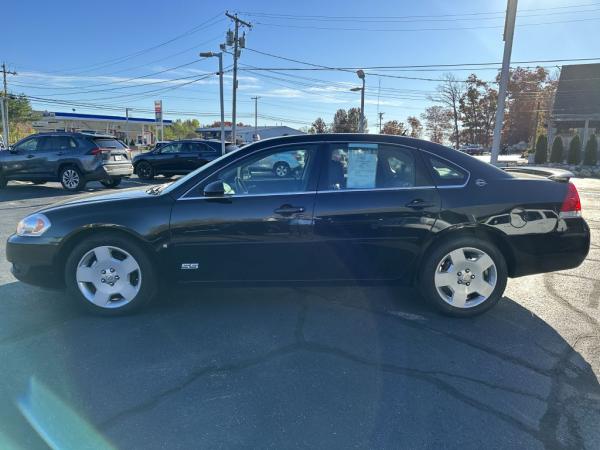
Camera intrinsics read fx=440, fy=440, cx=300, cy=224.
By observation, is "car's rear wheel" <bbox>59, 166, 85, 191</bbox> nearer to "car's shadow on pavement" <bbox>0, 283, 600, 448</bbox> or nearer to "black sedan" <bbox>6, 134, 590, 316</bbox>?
"car's shadow on pavement" <bbox>0, 283, 600, 448</bbox>

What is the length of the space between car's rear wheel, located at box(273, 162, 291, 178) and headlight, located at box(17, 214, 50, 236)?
2031mm

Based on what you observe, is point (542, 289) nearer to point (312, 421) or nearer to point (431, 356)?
point (431, 356)

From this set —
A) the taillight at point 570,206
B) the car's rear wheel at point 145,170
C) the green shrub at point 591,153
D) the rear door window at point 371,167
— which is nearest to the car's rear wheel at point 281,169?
the rear door window at point 371,167

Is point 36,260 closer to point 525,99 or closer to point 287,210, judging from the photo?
point 287,210

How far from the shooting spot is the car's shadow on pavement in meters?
2.42

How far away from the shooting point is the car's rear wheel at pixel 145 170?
59.5 ft

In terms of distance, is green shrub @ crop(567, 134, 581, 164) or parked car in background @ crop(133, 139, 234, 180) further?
green shrub @ crop(567, 134, 581, 164)

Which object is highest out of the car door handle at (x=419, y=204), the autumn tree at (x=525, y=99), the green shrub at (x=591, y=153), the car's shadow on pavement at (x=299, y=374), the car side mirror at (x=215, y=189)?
the autumn tree at (x=525, y=99)

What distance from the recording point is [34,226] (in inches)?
152

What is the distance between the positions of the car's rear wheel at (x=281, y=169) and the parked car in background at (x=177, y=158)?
1416cm

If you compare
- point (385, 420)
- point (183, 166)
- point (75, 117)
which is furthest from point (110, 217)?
point (75, 117)

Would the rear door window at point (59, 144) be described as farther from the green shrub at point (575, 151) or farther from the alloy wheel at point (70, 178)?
the green shrub at point (575, 151)

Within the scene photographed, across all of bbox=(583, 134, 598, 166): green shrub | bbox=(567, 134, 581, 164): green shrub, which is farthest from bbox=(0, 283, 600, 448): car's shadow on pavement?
bbox=(567, 134, 581, 164): green shrub

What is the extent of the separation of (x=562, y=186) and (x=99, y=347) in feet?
13.7
